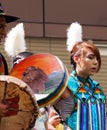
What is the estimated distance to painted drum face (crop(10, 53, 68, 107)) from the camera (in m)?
3.43

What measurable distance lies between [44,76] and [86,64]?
937 millimetres

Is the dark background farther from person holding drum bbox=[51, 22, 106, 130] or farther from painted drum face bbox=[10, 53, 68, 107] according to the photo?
painted drum face bbox=[10, 53, 68, 107]

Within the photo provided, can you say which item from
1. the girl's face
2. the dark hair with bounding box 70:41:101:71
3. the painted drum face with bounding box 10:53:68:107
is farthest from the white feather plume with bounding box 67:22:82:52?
the painted drum face with bounding box 10:53:68:107

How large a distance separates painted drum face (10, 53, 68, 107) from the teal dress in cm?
81

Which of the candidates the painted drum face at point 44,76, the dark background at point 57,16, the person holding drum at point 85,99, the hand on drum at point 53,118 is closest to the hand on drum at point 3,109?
the painted drum face at point 44,76

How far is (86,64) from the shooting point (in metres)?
4.41

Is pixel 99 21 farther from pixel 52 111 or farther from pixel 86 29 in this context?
pixel 52 111

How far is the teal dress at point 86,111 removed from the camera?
434 centimetres

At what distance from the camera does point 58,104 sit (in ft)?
14.4

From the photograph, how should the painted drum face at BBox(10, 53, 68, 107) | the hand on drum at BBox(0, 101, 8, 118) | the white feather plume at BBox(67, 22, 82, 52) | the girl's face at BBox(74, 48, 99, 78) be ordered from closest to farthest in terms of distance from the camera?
1. the hand on drum at BBox(0, 101, 8, 118)
2. the painted drum face at BBox(10, 53, 68, 107)
3. the girl's face at BBox(74, 48, 99, 78)
4. the white feather plume at BBox(67, 22, 82, 52)

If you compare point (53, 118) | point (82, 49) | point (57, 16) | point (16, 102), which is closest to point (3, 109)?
point (16, 102)

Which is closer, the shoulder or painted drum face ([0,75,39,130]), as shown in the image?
painted drum face ([0,75,39,130])

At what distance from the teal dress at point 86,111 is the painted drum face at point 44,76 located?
2.66ft

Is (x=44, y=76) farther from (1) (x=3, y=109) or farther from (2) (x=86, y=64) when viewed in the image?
(2) (x=86, y=64)
